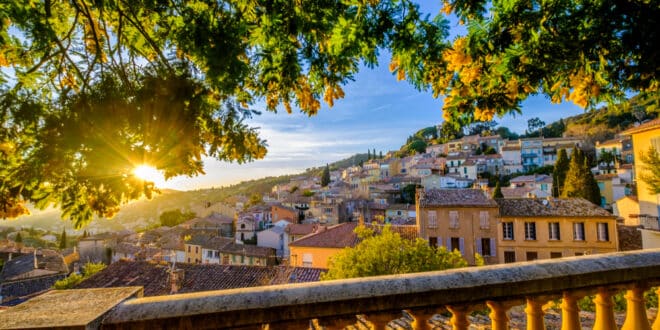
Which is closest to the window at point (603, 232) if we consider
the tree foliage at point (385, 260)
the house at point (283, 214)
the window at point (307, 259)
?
the tree foliage at point (385, 260)

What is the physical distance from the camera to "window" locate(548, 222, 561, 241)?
25.3 m

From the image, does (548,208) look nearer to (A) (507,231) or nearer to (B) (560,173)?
(A) (507,231)

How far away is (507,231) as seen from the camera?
26422mm

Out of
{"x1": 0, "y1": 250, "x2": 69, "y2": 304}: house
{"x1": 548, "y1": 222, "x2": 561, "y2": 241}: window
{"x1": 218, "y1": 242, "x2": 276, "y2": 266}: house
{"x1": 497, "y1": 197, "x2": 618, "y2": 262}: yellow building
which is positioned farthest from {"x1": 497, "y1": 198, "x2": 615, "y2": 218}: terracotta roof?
{"x1": 0, "y1": 250, "x2": 69, "y2": 304}: house

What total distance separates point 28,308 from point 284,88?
265 cm

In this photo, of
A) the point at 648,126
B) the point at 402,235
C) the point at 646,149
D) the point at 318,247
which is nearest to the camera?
the point at 648,126

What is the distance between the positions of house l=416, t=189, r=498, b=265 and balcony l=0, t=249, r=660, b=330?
1005 inches

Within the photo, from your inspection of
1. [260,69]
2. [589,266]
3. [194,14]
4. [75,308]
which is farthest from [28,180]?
[589,266]

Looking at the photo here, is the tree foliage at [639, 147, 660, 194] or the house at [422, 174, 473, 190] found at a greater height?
the tree foliage at [639, 147, 660, 194]

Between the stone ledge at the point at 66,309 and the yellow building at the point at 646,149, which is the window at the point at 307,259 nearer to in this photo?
the yellow building at the point at 646,149

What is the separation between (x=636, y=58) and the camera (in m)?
2.70

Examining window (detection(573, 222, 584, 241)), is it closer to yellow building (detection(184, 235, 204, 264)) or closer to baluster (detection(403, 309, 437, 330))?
baluster (detection(403, 309, 437, 330))

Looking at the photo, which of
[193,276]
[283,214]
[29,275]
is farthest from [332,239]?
[283,214]

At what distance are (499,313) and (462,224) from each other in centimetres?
2689
